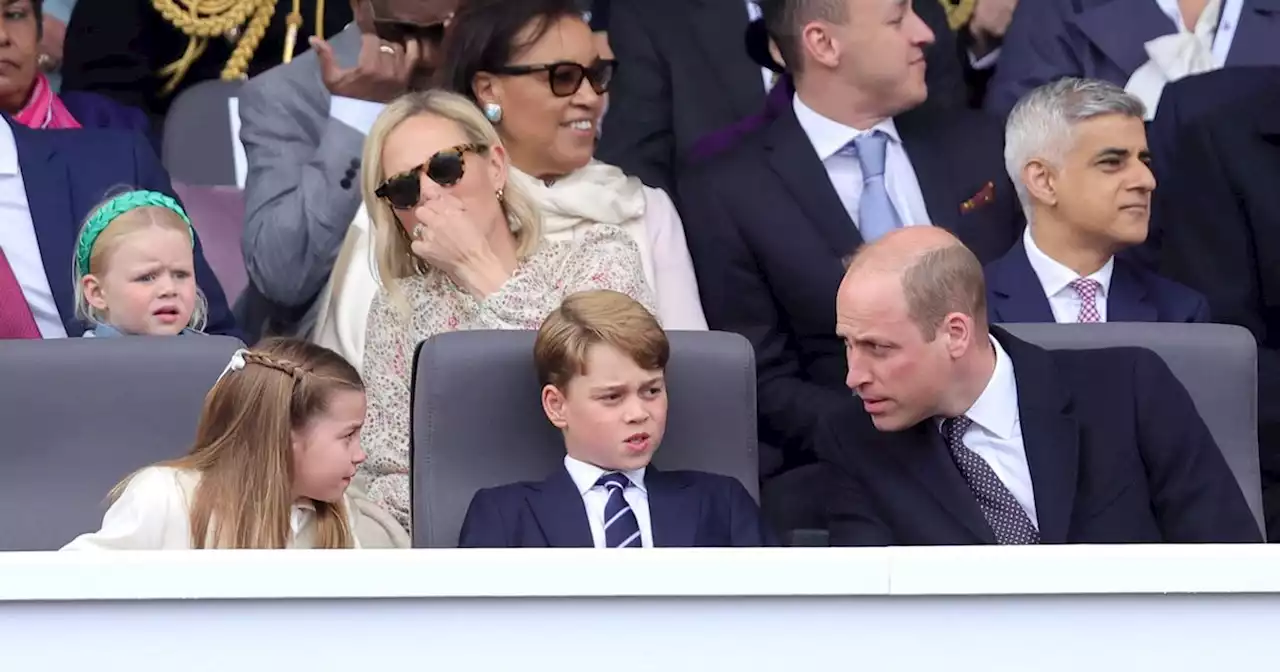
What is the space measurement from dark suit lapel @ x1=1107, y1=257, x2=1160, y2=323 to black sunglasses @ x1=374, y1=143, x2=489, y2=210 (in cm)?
111

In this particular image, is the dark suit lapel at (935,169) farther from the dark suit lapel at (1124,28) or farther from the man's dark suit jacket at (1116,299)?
the dark suit lapel at (1124,28)

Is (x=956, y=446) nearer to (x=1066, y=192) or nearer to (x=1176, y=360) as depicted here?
(x=1176, y=360)

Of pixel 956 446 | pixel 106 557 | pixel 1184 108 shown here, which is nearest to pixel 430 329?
pixel 956 446

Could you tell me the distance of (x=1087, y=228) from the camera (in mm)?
3262

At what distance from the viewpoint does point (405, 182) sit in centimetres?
304

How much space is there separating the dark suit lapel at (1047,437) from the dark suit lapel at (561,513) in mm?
595

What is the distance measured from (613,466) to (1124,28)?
166 cm

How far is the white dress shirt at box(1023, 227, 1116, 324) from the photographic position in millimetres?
3236

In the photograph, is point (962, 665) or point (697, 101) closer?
point (962, 665)

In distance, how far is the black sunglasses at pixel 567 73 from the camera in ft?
10.9

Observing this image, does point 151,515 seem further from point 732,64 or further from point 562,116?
point 732,64

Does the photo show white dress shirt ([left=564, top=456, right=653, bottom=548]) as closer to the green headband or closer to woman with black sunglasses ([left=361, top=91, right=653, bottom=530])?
woman with black sunglasses ([left=361, top=91, right=653, bottom=530])

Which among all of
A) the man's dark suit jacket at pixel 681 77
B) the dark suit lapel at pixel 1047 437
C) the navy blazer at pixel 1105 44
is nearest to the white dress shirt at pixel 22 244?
the man's dark suit jacket at pixel 681 77

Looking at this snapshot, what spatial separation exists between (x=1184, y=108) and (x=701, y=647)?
2.05 metres
